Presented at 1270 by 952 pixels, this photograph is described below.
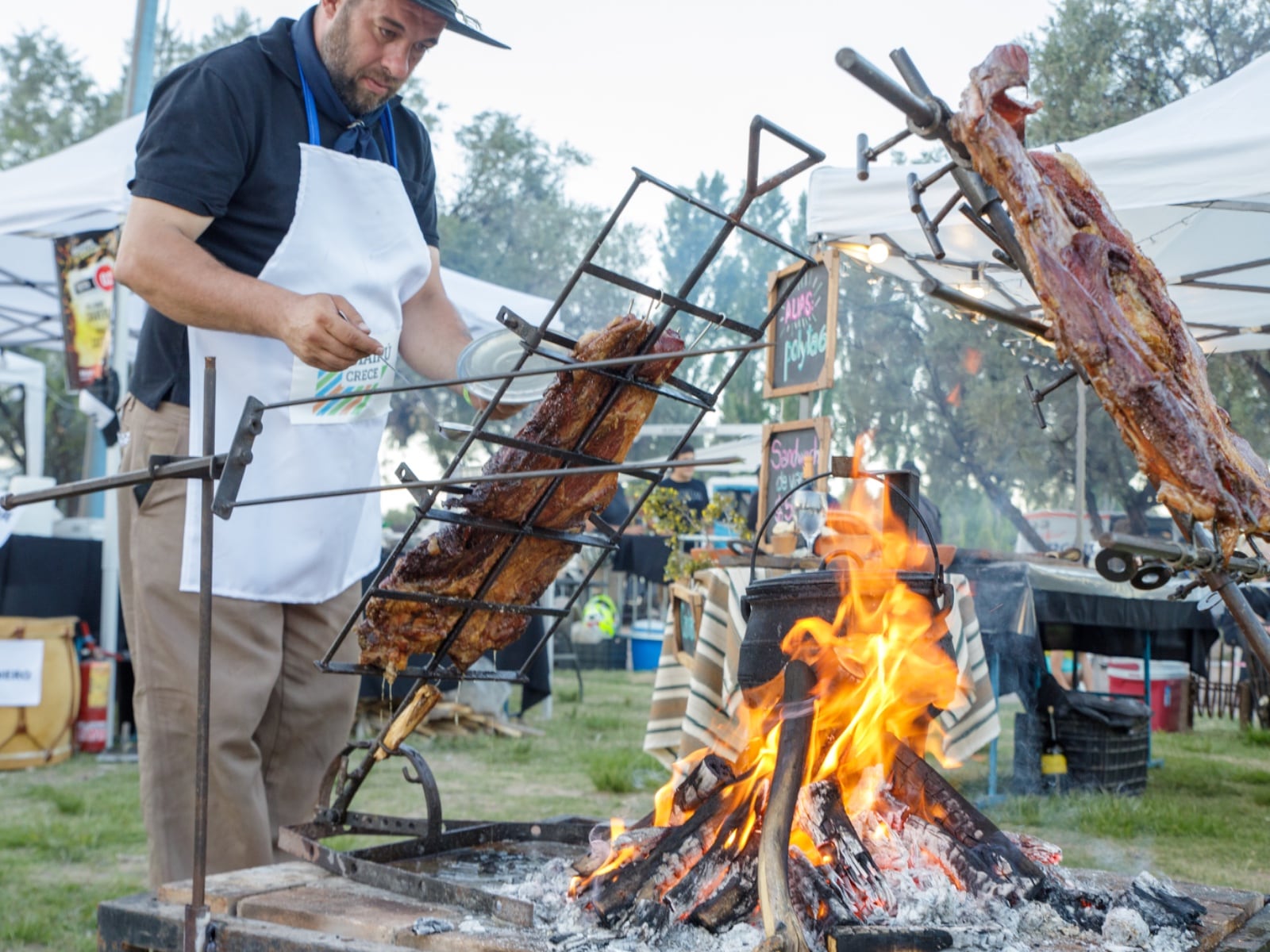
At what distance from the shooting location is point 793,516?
6270mm

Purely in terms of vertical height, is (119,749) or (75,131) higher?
(75,131)

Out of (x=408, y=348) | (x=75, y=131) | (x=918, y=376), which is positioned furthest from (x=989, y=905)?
(x=75, y=131)

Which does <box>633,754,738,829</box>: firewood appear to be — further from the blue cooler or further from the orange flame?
the blue cooler

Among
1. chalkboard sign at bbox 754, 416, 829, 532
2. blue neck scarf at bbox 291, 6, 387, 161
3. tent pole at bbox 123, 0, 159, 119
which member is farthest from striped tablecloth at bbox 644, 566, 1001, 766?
tent pole at bbox 123, 0, 159, 119

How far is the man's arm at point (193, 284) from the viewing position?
219cm

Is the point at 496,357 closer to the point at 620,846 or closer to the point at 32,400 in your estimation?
the point at 620,846

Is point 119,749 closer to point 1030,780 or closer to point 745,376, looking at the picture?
point 1030,780

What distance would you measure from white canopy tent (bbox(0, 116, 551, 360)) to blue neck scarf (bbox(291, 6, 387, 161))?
10.0ft

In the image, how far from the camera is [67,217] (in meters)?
7.94

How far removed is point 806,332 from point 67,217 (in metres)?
5.34

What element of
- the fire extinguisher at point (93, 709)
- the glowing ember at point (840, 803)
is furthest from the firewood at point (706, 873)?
the fire extinguisher at point (93, 709)

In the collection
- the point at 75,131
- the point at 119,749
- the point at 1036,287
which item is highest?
the point at 75,131

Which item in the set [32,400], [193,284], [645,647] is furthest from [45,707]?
[645,647]

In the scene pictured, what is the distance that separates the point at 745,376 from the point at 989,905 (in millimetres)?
44060
